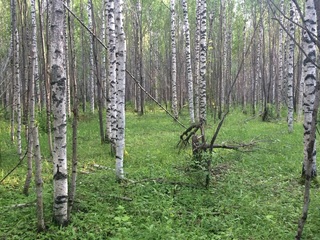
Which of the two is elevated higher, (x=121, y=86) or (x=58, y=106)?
(x=121, y=86)

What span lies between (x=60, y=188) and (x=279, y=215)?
11.7 feet

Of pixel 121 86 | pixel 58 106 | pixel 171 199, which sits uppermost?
pixel 121 86

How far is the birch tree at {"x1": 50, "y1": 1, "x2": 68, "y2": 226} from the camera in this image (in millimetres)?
4379

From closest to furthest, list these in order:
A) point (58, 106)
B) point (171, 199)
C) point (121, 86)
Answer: point (58, 106)
point (171, 199)
point (121, 86)

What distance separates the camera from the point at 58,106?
4500 millimetres

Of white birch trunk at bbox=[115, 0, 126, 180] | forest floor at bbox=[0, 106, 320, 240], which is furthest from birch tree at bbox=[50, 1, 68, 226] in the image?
white birch trunk at bbox=[115, 0, 126, 180]

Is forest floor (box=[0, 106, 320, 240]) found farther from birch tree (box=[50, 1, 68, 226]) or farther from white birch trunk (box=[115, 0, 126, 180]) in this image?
white birch trunk (box=[115, 0, 126, 180])

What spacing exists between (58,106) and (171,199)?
2.67m

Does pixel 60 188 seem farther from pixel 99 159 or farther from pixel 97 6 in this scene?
pixel 97 6

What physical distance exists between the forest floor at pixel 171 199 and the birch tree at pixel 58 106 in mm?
349

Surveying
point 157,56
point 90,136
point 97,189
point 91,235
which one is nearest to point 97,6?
point 157,56

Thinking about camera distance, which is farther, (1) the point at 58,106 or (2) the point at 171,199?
(2) the point at 171,199

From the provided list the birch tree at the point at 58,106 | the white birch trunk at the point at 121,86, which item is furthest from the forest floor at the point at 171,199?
the white birch trunk at the point at 121,86

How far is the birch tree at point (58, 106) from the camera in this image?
14.4ft
